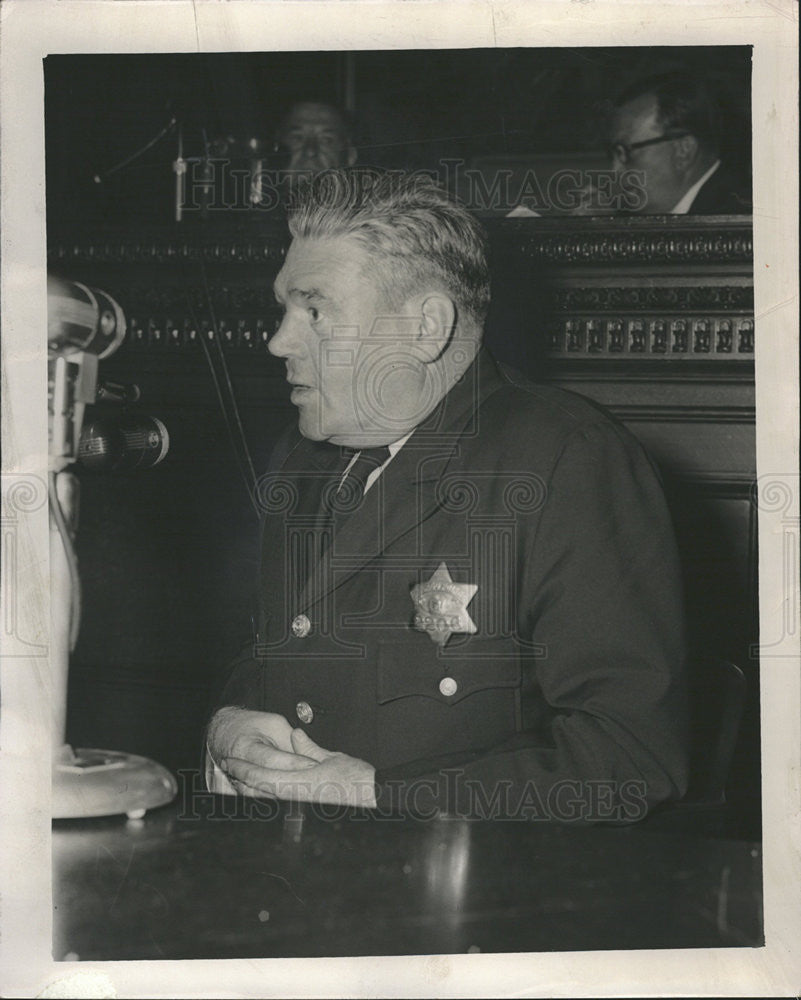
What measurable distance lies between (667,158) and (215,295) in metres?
0.77

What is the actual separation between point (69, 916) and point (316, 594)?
0.65 m

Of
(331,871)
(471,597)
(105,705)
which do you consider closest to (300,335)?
(471,597)

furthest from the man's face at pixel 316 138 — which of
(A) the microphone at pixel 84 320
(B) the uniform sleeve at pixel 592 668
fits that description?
(B) the uniform sleeve at pixel 592 668

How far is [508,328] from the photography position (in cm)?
183

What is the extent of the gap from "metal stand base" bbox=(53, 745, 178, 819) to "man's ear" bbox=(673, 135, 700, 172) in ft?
4.23

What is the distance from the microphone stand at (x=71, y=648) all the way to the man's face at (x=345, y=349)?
0.35m

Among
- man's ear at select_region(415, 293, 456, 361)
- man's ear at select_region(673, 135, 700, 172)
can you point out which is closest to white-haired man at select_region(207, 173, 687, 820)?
man's ear at select_region(415, 293, 456, 361)

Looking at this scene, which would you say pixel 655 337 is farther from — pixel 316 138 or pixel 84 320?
pixel 84 320

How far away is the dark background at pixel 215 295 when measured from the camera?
6.06 feet

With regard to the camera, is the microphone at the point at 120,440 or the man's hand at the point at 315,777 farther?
the microphone at the point at 120,440

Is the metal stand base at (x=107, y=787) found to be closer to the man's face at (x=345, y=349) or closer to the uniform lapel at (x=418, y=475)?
the uniform lapel at (x=418, y=475)

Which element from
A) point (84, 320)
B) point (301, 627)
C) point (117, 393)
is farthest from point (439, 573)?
point (84, 320)

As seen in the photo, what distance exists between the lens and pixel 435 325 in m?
1.80

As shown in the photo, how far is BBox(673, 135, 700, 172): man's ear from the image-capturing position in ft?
6.13
